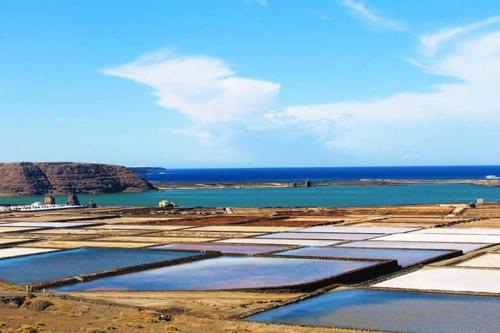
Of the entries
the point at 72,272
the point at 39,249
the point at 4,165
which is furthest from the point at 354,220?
the point at 4,165

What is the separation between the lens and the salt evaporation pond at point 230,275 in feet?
66.9

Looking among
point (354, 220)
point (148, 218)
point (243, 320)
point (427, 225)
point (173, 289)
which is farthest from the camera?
point (148, 218)

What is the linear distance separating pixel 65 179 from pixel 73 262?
99222mm

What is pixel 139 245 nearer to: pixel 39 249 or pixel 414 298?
pixel 39 249

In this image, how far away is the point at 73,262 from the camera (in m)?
26.6

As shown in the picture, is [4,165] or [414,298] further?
[4,165]

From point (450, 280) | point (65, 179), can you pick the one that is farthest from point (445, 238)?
point (65, 179)

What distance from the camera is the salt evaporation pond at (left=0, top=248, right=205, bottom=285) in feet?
75.9

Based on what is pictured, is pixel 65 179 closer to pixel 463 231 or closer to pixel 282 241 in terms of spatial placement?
pixel 282 241

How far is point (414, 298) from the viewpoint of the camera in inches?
705

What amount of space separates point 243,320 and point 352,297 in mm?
3953

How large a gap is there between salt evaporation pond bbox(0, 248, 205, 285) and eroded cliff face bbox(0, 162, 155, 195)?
9058 cm

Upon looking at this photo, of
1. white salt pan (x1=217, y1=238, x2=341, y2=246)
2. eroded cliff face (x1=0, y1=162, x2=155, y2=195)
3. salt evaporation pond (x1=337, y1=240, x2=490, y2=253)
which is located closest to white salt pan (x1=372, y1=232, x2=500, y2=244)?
salt evaporation pond (x1=337, y1=240, x2=490, y2=253)

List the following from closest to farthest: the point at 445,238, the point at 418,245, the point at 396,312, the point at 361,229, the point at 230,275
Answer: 1. the point at 396,312
2. the point at 230,275
3. the point at 418,245
4. the point at 445,238
5. the point at 361,229
